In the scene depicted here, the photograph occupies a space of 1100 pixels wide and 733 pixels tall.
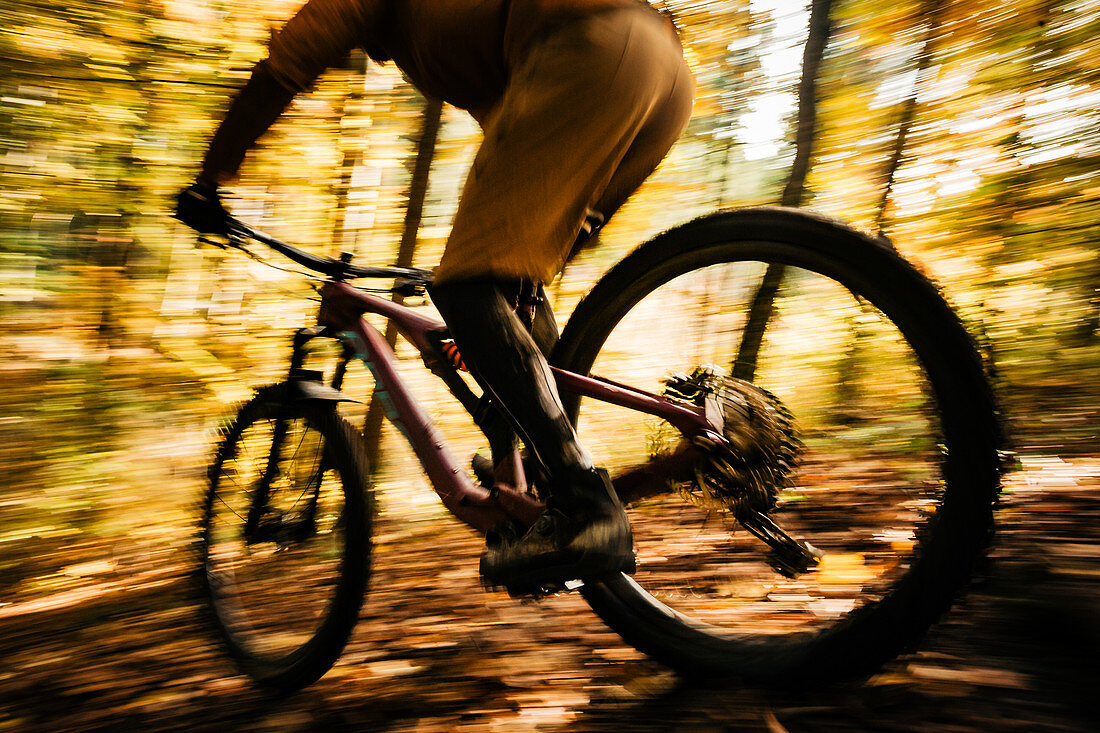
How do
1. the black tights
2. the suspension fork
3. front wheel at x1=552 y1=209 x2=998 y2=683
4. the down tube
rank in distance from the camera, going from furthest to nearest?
the suspension fork, the down tube, the black tights, front wheel at x1=552 y1=209 x2=998 y2=683

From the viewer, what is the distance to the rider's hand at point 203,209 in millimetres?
1573

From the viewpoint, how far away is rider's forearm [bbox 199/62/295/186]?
139cm

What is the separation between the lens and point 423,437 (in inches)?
63.9

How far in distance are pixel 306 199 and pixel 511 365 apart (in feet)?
9.75

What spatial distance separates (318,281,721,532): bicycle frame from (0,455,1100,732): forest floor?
44 centimetres

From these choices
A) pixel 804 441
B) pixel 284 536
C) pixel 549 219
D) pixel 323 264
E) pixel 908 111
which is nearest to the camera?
pixel 549 219

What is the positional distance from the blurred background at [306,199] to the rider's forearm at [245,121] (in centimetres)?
118

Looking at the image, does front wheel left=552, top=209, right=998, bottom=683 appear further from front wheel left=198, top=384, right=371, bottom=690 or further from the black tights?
front wheel left=198, top=384, right=371, bottom=690

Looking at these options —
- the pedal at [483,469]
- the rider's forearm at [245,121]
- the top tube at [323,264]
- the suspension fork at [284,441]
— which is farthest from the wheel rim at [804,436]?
the rider's forearm at [245,121]

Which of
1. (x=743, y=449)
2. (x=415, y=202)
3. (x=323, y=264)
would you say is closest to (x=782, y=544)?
(x=743, y=449)

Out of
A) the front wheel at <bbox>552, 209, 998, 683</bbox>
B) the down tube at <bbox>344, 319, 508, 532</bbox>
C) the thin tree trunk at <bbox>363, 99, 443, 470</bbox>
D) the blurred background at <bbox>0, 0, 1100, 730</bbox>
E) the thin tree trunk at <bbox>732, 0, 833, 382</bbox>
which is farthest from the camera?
the thin tree trunk at <bbox>363, 99, 443, 470</bbox>

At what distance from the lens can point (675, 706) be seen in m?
1.31

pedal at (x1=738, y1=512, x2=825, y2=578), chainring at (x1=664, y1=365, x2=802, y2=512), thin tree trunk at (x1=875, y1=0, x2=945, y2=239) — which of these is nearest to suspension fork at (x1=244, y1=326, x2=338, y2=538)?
chainring at (x1=664, y1=365, x2=802, y2=512)

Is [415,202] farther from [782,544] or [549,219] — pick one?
[782,544]
